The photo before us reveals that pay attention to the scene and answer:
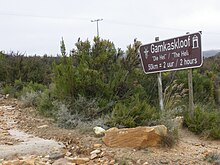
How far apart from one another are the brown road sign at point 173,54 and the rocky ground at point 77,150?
1.50 metres

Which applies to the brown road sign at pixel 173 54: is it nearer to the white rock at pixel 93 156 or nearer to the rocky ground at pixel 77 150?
the rocky ground at pixel 77 150

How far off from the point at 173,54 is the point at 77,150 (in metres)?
3.21

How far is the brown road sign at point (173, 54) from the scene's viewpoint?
7074mm

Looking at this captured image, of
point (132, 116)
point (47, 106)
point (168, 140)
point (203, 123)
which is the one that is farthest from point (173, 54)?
point (47, 106)

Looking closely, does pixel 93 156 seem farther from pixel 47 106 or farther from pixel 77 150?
pixel 47 106

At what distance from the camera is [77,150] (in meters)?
5.43

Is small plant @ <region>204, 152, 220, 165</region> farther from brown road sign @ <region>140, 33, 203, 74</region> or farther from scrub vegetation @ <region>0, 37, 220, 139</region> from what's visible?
brown road sign @ <region>140, 33, 203, 74</region>

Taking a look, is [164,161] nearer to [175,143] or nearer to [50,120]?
[175,143]

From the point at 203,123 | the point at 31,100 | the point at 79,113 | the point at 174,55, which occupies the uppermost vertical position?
the point at 174,55

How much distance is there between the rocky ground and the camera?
202 inches

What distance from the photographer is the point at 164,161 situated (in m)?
5.24

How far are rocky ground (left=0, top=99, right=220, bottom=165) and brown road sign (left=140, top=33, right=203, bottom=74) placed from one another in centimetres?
150

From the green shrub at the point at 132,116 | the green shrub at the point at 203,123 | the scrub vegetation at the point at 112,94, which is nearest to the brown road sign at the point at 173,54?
the scrub vegetation at the point at 112,94

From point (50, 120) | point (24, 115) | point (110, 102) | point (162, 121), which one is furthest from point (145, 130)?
point (24, 115)
